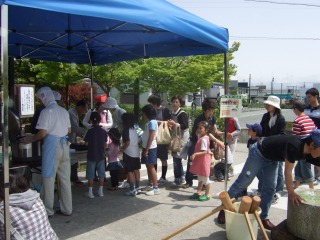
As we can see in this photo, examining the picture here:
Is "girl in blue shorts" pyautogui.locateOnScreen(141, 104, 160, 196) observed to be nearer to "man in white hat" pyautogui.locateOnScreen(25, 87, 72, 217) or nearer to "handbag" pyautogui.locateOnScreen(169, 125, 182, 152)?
"handbag" pyautogui.locateOnScreen(169, 125, 182, 152)

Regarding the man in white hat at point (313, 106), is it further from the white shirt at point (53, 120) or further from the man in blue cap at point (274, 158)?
the white shirt at point (53, 120)

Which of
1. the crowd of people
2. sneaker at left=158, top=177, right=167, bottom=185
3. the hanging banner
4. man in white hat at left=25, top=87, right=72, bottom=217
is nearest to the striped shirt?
the crowd of people

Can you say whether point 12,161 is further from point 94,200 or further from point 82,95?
point 82,95

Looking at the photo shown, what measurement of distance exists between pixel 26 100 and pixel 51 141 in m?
4.09

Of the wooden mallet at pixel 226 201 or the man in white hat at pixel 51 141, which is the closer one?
the wooden mallet at pixel 226 201

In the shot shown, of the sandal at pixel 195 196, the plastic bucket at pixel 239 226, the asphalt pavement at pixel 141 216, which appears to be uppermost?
the plastic bucket at pixel 239 226

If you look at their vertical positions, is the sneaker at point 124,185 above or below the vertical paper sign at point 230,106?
below

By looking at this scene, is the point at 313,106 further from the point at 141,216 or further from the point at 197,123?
the point at 141,216

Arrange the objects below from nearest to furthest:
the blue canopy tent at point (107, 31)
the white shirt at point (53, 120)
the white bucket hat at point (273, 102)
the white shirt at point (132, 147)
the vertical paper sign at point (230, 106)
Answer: the blue canopy tent at point (107, 31) < the white shirt at point (53, 120) < the white bucket hat at point (273, 102) < the vertical paper sign at point (230, 106) < the white shirt at point (132, 147)

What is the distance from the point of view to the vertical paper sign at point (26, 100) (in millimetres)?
7729

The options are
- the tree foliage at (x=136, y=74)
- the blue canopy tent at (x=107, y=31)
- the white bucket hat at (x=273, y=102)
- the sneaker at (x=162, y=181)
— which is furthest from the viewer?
the tree foliage at (x=136, y=74)

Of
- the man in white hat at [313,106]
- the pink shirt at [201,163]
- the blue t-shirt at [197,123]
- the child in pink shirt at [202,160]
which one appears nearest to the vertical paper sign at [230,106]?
the child in pink shirt at [202,160]

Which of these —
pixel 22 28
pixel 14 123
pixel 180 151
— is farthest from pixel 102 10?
pixel 180 151

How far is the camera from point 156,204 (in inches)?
206
